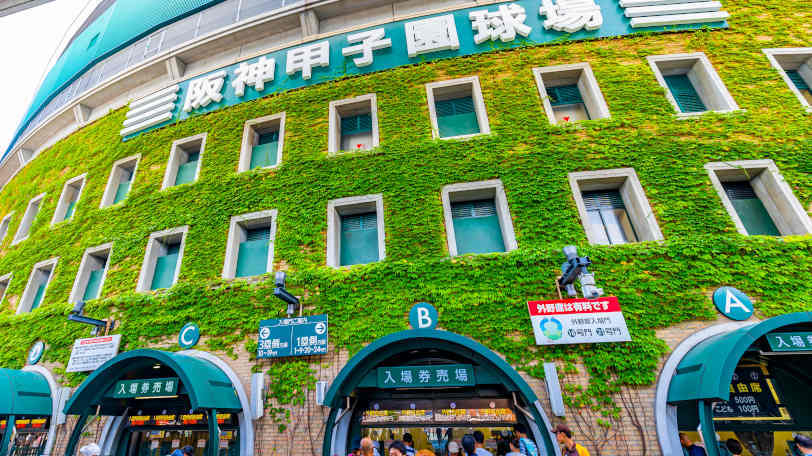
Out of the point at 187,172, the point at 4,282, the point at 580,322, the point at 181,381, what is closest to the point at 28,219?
the point at 4,282

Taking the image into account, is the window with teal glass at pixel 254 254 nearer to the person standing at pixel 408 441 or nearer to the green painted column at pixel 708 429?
the person standing at pixel 408 441

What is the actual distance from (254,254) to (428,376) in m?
5.95

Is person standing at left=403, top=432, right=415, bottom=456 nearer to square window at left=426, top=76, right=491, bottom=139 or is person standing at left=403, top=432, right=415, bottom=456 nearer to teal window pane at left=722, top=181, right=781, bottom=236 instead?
square window at left=426, top=76, right=491, bottom=139

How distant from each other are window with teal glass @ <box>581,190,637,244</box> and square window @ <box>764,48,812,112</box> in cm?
603

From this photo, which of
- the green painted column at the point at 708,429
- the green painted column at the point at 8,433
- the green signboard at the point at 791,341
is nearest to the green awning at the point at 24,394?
the green painted column at the point at 8,433

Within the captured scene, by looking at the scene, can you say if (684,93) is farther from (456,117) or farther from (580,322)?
(580,322)

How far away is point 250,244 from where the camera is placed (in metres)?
9.98

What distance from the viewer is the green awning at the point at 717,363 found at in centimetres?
548

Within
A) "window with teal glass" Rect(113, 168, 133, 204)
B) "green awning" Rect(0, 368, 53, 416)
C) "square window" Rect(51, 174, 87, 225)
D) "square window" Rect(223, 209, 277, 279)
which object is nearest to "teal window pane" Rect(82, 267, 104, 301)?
"green awning" Rect(0, 368, 53, 416)

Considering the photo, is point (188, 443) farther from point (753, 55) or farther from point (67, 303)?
point (753, 55)

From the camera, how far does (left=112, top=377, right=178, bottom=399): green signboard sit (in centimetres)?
750

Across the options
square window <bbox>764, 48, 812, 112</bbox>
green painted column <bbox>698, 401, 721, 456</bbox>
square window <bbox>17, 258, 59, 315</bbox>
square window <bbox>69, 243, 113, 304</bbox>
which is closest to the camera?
green painted column <bbox>698, 401, 721, 456</bbox>

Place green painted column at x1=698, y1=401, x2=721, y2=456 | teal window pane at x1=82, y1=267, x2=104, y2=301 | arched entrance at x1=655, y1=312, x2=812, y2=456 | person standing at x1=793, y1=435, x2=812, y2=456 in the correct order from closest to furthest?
person standing at x1=793, y1=435, x2=812, y2=456, green painted column at x1=698, y1=401, x2=721, y2=456, arched entrance at x1=655, y1=312, x2=812, y2=456, teal window pane at x1=82, y1=267, x2=104, y2=301

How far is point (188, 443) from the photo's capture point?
27.7 feet
